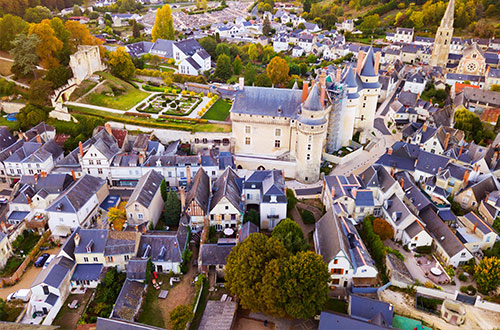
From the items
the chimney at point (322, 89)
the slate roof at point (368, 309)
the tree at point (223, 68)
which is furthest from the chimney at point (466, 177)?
the tree at point (223, 68)

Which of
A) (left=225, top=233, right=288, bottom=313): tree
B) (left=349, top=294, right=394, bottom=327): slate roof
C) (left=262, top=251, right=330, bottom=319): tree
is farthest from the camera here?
(left=225, top=233, right=288, bottom=313): tree

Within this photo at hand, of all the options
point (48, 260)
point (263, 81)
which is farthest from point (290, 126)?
point (48, 260)

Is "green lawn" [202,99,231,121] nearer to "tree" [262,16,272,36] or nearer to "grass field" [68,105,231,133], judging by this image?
"grass field" [68,105,231,133]

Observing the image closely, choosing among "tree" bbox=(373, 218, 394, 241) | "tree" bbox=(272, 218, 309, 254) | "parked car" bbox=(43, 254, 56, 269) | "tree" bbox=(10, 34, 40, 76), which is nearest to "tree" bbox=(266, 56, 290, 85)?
"tree" bbox=(10, 34, 40, 76)

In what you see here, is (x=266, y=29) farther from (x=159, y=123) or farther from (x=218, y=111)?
(x=159, y=123)

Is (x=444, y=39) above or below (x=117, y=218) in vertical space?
above

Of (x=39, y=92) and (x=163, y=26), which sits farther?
(x=163, y=26)
